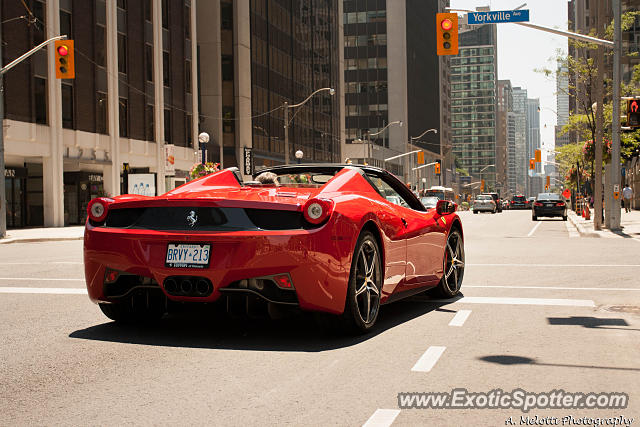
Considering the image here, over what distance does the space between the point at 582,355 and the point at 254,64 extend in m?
59.1

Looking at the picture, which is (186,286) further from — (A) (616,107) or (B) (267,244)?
(A) (616,107)

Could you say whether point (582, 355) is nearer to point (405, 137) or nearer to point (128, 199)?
point (128, 199)

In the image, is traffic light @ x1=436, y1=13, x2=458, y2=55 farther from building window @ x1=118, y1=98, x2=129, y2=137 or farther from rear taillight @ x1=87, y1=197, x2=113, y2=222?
building window @ x1=118, y1=98, x2=129, y2=137

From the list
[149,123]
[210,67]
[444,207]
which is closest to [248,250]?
[444,207]

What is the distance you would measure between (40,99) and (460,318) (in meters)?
34.2

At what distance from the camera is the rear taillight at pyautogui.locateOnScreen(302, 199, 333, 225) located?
19.4 feet

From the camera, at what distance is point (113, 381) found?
4.95m

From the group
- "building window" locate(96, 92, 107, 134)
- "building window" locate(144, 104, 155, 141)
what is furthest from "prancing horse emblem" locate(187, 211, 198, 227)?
"building window" locate(144, 104, 155, 141)

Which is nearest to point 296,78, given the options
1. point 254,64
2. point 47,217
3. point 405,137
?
point 254,64

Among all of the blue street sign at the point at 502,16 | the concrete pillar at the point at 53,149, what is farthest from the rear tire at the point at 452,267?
the concrete pillar at the point at 53,149

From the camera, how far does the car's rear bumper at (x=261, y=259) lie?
5.83 metres

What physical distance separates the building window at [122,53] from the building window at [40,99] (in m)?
8.15

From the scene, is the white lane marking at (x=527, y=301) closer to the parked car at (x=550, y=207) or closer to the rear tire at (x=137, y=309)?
the rear tire at (x=137, y=309)

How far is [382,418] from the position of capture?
407 cm
